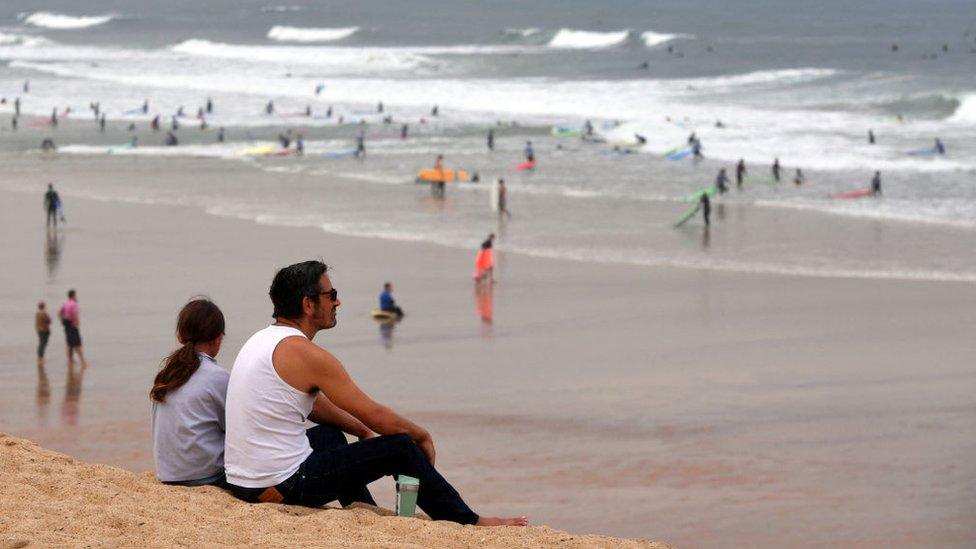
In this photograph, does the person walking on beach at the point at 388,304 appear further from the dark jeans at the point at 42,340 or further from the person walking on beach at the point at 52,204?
the person walking on beach at the point at 52,204

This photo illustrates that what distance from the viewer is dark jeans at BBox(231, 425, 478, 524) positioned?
19.8 feet

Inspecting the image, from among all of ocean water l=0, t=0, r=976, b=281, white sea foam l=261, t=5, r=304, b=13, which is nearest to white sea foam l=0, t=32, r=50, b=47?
ocean water l=0, t=0, r=976, b=281

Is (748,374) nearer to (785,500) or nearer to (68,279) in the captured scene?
(785,500)

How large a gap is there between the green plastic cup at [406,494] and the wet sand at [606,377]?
12.5 ft

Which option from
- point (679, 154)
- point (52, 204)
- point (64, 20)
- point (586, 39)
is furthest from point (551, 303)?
point (64, 20)

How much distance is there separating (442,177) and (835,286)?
14.7 metres

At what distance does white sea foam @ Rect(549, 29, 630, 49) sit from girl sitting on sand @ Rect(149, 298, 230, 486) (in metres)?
120

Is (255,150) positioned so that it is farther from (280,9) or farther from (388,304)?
(280,9)

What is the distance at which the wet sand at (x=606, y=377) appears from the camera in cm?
1053

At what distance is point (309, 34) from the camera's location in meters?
146

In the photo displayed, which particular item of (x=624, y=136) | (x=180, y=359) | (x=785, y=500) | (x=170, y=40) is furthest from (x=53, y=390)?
(x=170, y=40)

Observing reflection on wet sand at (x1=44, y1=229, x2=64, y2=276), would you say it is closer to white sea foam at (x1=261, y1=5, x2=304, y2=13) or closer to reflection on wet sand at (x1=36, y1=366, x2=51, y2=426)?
reflection on wet sand at (x1=36, y1=366, x2=51, y2=426)

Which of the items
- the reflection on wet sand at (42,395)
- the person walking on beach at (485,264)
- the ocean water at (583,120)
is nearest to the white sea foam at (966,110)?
the ocean water at (583,120)

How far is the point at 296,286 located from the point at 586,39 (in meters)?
128
